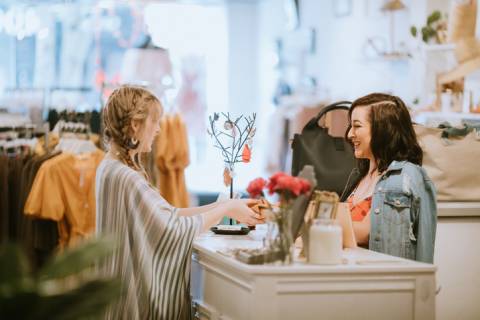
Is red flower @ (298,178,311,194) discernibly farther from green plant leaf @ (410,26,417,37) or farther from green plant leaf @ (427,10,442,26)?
green plant leaf @ (410,26,417,37)

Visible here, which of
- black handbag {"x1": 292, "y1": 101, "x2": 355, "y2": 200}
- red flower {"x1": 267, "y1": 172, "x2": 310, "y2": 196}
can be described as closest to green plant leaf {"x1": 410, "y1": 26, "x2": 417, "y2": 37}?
black handbag {"x1": 292, "y1": 101, "x2": 355, "y2": 200}

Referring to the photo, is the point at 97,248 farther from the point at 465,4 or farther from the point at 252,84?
the point at 252,84

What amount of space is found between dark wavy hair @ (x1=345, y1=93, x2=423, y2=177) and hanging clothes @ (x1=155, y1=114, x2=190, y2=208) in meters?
2.85

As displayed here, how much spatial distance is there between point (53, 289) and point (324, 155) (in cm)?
278

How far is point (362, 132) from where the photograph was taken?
10.4ft

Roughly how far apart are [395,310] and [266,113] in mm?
7176

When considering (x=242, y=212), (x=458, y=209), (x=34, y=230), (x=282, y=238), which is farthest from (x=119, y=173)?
(x=34, y=230)

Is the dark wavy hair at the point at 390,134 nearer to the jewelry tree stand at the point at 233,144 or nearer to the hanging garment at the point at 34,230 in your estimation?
the jewelry tree stand at the point at 233,144

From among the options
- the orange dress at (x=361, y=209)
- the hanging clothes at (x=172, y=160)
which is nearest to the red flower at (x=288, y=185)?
the orange dress at (x=361, y=209)

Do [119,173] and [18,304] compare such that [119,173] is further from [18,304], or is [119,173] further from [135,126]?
[18,304]

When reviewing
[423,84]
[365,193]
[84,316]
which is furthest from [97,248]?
[423,84]

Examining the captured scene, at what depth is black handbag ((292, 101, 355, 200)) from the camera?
13.3ft

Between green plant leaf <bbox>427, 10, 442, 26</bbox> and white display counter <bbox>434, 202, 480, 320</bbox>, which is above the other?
green plant leaf <bbox>427, 10, 442, 26</bbox>

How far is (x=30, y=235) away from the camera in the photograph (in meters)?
5.32
